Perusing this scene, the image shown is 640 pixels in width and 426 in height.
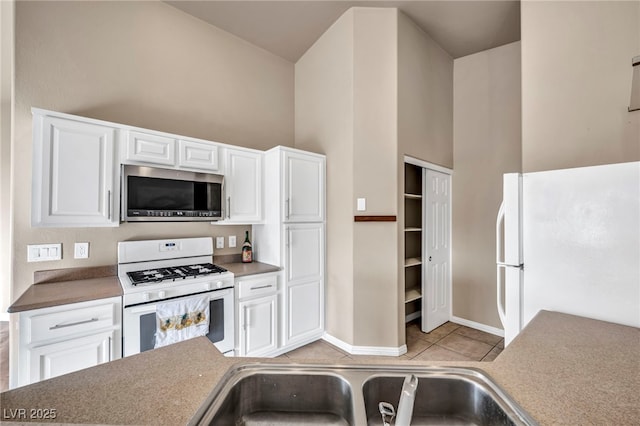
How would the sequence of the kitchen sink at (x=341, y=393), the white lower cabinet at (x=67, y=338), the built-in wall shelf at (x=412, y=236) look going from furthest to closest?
1. the built-in wall shelf at (x=412, y=236)
2. the white lower cabinet at (x=67, y=338)
3. the kitchen sink at (x=341, y=393)

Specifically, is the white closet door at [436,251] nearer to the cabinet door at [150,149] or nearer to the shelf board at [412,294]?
the shelf board at [412,294]

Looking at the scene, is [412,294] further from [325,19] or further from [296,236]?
[325,19]

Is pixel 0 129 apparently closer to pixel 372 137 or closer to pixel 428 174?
pixel 372 137

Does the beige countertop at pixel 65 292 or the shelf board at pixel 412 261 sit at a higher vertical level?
the beige countertop at pixel 65 292

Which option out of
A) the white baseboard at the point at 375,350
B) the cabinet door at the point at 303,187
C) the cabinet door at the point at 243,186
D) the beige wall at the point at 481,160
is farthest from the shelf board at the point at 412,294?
the cabinet door at the point at 243,186

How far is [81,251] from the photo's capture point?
6.77ft

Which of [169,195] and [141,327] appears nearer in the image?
[141,327]

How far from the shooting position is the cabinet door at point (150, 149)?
6.69 feet

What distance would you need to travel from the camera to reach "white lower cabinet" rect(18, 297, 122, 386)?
1.49m

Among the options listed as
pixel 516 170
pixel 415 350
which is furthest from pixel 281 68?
pixel 415 350

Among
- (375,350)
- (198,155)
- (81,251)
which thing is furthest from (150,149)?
(375,350)

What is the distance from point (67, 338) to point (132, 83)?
6.59 ft

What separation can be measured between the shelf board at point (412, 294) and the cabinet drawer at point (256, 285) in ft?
5.14

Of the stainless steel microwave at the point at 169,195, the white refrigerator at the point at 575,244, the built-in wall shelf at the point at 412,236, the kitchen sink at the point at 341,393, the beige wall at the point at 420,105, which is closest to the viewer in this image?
the kitchen sink at the point at 341,393
